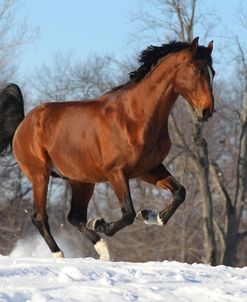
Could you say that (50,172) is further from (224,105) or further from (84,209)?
(224,105)

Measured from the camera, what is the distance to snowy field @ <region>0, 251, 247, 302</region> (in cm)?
590

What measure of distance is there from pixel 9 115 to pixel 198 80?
400 centimetres

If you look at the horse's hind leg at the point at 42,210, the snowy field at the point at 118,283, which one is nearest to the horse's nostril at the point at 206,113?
the snowy field at the point at 118,283

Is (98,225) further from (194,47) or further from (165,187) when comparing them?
(194,47)

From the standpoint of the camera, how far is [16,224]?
33688mm

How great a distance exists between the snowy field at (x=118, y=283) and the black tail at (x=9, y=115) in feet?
14.5

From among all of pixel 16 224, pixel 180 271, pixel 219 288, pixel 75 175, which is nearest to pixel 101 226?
pixel 75 175

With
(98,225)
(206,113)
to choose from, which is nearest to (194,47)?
(206,113)

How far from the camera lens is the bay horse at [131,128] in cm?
913

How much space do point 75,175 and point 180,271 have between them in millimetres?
2885

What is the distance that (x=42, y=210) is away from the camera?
10930 millimetres

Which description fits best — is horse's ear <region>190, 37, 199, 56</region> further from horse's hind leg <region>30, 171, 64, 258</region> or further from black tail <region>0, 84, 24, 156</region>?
black tail <region>0, 84, 24, 156</region>

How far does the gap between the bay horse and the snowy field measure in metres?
1.53

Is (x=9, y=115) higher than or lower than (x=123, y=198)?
higher
